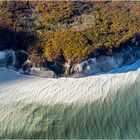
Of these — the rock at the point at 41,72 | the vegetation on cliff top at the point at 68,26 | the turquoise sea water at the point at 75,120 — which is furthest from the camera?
the vegetation on cliff top at the point at 68,26

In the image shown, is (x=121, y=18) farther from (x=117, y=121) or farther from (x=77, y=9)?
(x=117, y=121)

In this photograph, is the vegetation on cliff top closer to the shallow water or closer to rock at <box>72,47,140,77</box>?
rock at <box>72,47,140,77</box>

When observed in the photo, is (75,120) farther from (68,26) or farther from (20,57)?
(68,26)

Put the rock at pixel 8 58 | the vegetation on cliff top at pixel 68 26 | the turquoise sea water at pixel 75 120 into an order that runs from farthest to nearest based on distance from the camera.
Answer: the vegetation on cliff top at pixel 68 26 < the rock at pixel 8 58 < the turquoise sea water at pixel 75 120

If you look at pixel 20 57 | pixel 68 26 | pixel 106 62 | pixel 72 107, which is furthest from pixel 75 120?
pixel 68 26

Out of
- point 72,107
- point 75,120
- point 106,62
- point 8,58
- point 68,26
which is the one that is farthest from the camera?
point 68,26

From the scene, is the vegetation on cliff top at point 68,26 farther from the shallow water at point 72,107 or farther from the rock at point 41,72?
the shallow water at point 72,107

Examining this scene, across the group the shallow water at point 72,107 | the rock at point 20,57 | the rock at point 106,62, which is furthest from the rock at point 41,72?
the rock at point 106,62

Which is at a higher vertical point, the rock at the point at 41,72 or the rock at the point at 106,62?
the rock at the point at 106,62
